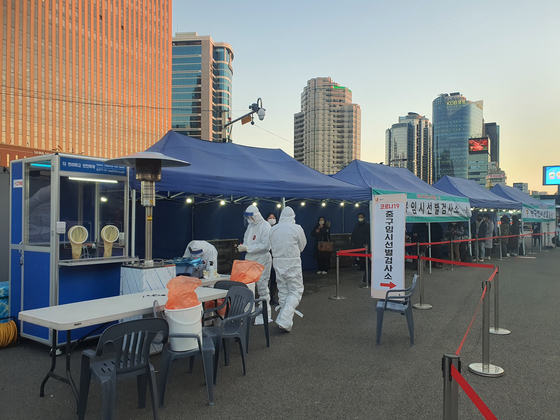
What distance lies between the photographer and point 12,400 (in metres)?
3.33

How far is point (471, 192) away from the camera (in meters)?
14.7

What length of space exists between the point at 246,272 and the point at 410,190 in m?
7.44

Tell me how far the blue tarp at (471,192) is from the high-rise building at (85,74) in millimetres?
89260

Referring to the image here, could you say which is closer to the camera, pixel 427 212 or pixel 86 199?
pixel 86 199

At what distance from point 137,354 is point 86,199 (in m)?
3.19

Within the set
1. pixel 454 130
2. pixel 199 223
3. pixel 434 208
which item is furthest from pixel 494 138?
pixel 199 223

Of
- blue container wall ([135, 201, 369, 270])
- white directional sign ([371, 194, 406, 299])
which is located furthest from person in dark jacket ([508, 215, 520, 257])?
white directional sign ([371, 194, 406, 299])

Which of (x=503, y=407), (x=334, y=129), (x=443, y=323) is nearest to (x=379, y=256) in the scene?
(x=443, y=323)

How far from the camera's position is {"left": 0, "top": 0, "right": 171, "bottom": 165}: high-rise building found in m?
91.4

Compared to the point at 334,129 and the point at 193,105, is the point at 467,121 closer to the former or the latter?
the point at 334,129

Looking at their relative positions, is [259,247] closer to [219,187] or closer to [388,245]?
[219,187]

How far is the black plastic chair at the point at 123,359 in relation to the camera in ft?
8.69

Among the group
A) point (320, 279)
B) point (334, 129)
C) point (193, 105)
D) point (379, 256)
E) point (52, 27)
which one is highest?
point (52, 27)

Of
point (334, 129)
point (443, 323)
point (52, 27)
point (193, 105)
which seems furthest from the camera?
point (193, 105)
